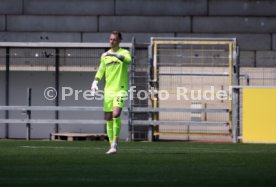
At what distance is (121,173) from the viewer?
11125 millimetres

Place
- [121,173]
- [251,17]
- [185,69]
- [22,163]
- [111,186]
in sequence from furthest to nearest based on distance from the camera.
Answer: [251,17], [185,69], [22,163], [121,173], [111,186]

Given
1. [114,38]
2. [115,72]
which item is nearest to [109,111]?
[115,72]

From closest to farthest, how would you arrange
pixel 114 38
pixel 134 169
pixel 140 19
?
pixel 134 169, pixel 114 38, pixel 140 19

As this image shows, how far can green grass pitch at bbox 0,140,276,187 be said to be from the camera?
10125mm

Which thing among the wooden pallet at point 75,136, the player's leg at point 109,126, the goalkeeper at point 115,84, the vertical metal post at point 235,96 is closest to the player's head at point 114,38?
the goalkeeper at point 115,84

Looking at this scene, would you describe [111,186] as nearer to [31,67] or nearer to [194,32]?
[31,67]

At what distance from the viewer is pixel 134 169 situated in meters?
11.7

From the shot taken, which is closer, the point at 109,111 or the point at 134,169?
the point at 134,169

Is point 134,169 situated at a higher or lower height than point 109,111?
lower

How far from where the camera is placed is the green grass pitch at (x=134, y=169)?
1012 cm

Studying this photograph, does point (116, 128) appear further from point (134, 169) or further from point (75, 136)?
point (75, 136)

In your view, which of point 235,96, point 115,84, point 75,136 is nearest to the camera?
point 115,84

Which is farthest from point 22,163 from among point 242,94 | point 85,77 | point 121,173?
point 85,77

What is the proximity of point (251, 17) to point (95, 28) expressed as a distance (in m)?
4.80
